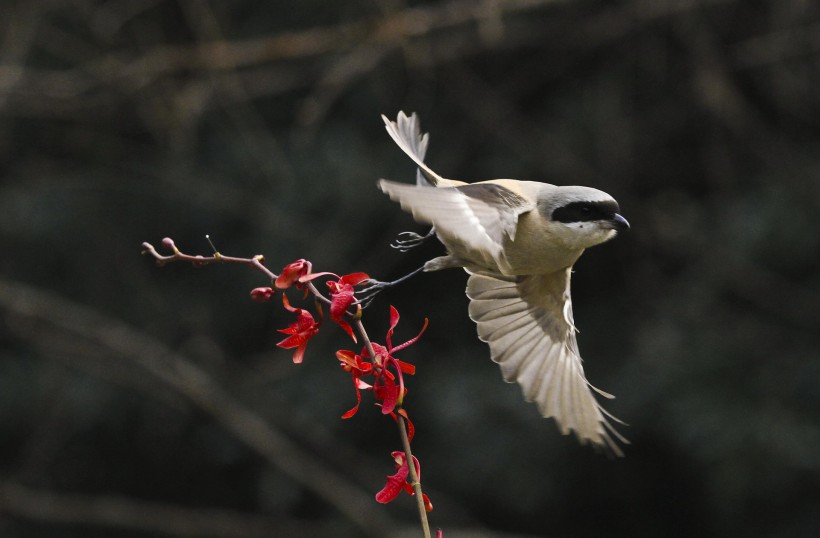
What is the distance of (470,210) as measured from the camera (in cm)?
171

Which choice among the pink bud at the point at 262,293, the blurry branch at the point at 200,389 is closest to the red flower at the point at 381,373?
the pink bud at the point at 262,293

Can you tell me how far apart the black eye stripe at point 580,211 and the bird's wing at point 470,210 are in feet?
0.19

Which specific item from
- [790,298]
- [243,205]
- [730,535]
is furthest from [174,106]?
[730,535]

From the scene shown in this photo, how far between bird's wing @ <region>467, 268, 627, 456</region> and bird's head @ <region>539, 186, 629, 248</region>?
227mm

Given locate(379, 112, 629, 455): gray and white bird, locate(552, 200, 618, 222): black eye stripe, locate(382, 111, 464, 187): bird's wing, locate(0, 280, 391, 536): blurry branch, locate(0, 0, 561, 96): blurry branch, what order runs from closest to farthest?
locate(379, 112, 629, 455): gray and white bird → locate(552, 200, 618, 222): black eye stripe → locate(382, 111, 464, 187): bird's wing → locate(0, 0, 561, 96): blurry branch → locate(0, 280, 391, 536): blurry branch

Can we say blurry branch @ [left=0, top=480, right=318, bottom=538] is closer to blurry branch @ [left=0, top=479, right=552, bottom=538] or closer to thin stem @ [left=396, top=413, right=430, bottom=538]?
blurry branch @ [left=0, top=479, right=552, bottom=538]

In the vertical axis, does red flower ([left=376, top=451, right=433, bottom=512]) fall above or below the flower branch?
below

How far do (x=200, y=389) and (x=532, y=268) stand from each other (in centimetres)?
252

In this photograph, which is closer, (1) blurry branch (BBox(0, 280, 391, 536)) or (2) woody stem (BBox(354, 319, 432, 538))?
(2) woody stem (BBox(354, 319, 432, 538))

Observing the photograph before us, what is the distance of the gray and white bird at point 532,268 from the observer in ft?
6.18

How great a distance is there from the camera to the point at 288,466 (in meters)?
4.35

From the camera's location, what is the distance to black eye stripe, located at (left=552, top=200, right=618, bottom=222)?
2033mm

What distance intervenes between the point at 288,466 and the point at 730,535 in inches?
73.5

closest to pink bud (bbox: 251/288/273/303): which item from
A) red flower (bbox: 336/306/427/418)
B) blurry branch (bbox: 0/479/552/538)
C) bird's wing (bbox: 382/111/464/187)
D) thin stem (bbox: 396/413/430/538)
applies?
red flower (bbox: 336/306/427/418)
